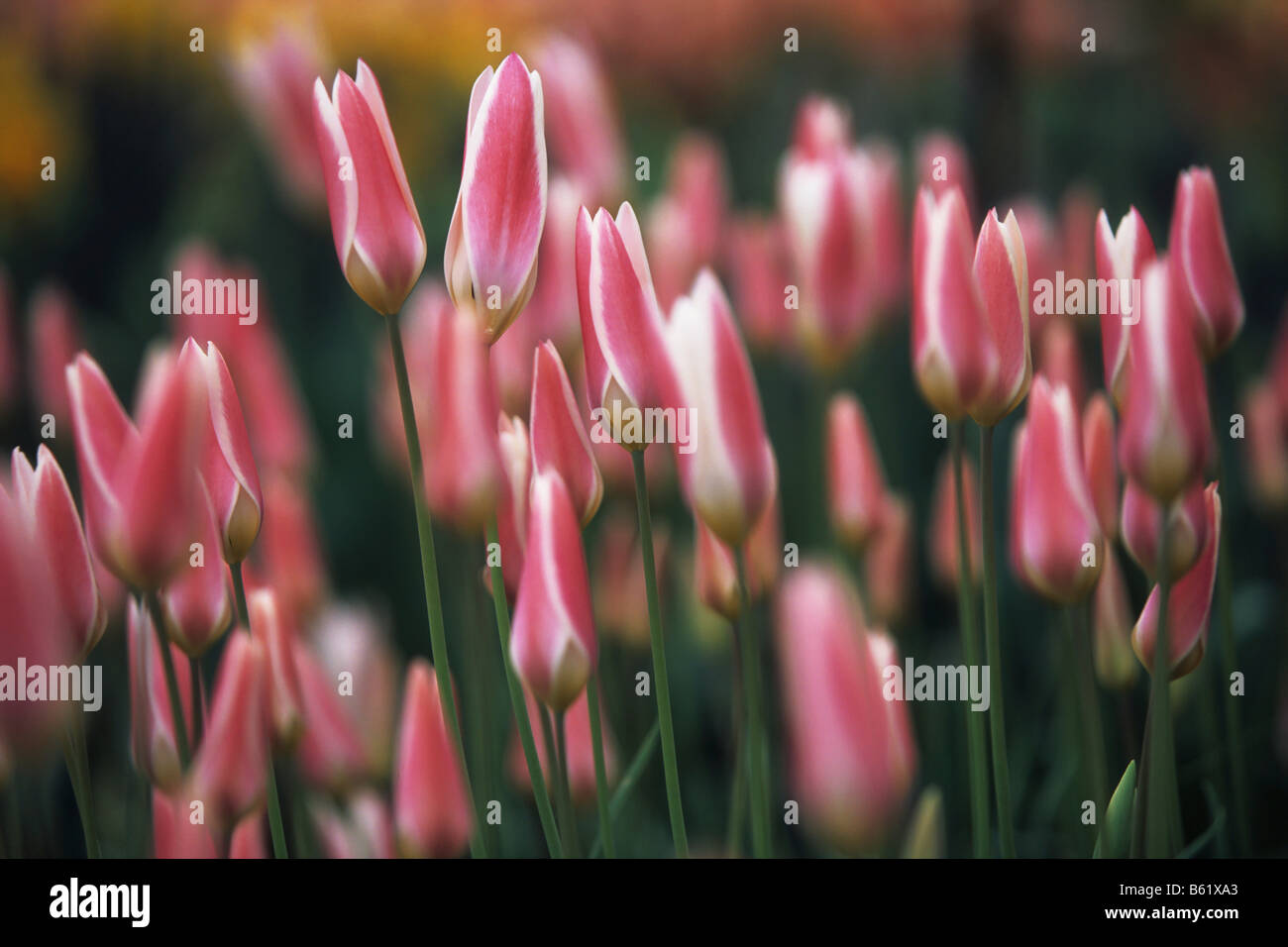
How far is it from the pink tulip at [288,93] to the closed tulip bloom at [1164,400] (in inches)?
21.2

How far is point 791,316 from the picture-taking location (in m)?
→ 0.83

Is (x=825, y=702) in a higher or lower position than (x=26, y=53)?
lower

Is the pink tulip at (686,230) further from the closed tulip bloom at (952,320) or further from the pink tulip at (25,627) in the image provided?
the pink tulip at (25,627)

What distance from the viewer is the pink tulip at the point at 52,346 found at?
74 cm

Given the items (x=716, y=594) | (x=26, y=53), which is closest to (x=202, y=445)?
(x=716, y=594)

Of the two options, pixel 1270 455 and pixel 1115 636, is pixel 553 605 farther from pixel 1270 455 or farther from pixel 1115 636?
pixel 1270 455

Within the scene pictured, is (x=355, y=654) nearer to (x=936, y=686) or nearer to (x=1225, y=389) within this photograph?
(x=936, y=686)

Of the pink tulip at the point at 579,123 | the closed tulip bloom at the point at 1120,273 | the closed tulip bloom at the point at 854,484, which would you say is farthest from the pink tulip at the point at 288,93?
the closed tulip bloom at the point at 1120,273

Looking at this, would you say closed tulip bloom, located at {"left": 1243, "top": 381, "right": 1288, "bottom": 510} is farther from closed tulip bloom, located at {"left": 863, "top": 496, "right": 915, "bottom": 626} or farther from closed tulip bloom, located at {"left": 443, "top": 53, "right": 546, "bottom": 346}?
closed tulip bloom, located at {"left": 443, "top": 53, "right": 546, "bottom": 346}

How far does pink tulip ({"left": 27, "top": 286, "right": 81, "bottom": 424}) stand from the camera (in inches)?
29.1

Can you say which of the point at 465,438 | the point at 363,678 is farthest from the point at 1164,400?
the point at 363,678

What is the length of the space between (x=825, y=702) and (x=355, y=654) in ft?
1.65

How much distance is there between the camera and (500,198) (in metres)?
0.40

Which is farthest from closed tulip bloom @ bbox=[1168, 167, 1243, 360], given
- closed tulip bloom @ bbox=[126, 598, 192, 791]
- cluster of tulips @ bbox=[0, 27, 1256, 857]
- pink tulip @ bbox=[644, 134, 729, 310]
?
closed tulip bloom @ bbox=[126, 598, 192, 791]
